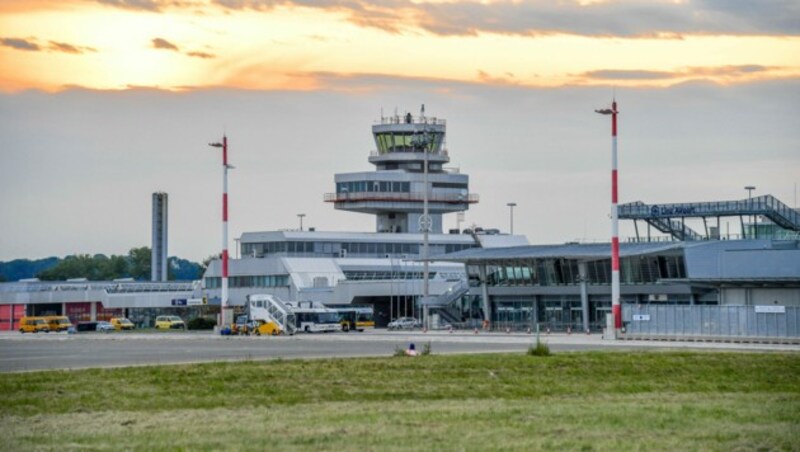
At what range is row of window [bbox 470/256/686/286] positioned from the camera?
106 meters

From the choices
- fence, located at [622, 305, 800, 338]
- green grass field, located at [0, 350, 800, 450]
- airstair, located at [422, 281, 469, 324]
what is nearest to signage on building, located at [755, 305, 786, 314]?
fence, located at [622, 305, 800, 338]

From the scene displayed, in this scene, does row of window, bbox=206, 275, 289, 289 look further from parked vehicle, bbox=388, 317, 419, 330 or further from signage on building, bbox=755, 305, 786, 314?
signage on building, bbox=755, 305, 786, 314

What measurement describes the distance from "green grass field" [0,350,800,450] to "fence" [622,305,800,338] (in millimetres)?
25366

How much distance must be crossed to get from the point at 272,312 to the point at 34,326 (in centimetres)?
2815

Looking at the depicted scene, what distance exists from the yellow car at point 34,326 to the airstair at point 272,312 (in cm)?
2365

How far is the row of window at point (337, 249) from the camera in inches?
6122

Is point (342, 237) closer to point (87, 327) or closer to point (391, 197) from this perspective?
point (391, 197)

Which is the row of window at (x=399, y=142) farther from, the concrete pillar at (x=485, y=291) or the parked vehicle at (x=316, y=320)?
the parked vehicle at (x=316, y=320)

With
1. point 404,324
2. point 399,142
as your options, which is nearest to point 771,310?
point 404,324

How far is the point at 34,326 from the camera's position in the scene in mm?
132875

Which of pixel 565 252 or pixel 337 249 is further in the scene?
pixel 337 249

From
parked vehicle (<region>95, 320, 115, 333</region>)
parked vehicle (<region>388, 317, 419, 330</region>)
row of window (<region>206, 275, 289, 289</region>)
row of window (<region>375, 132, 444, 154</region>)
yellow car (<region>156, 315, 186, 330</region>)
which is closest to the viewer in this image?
parked vehicle (<region>388, 317, 419, 330</region>)

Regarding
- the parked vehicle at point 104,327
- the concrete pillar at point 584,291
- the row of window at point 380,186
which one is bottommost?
the parked vehicle at point 104,327

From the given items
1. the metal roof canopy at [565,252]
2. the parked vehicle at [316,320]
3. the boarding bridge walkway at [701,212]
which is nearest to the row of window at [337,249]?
the metal roof canopy at [565,252]
